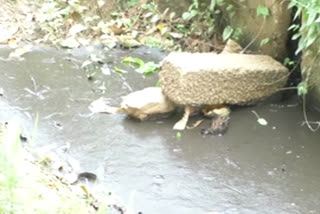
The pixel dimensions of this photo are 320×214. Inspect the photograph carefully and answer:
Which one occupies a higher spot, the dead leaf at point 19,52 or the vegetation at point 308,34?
the vegetation at point 308,34

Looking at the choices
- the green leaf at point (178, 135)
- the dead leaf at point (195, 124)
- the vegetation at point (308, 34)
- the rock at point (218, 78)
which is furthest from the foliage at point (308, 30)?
the green leaf at point (178, 135)

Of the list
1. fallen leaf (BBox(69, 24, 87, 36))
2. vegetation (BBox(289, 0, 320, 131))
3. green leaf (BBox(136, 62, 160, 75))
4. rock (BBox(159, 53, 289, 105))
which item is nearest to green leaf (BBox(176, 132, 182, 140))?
rock (BBox(159, 53, 289, 105))

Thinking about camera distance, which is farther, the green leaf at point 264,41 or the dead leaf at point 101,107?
the green leaf at point 264,41

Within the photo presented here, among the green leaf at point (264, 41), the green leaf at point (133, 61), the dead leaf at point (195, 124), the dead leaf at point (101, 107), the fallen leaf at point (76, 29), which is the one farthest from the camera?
the fallen leaf at point (76, 29)

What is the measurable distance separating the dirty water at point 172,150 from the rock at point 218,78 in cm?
15

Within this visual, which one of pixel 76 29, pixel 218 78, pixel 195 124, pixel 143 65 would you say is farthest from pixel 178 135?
pixel 76 29

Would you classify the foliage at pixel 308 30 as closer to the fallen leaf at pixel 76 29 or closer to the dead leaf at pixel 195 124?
the dead leaf at pixel 195 124

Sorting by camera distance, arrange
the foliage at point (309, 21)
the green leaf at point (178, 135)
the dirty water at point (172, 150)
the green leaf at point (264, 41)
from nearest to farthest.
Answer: the dirty water at point (172, 150), the foliage at point (309, 21), the green leaf at point (178, 135), the green leaf at point (264, 41)

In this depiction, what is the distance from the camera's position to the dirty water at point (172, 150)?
9.98 feet

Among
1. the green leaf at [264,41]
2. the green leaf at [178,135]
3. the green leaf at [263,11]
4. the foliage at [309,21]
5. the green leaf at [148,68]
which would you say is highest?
the foliage at [309,21]

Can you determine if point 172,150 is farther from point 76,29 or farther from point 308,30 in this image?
point 76,29

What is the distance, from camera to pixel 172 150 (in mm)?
3602

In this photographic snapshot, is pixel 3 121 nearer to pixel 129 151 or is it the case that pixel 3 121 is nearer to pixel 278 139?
pixel 129 151

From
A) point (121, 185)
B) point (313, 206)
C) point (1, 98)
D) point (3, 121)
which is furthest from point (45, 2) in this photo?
point (313, 206)
